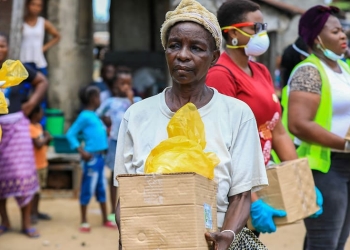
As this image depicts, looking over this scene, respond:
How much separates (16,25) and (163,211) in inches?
263

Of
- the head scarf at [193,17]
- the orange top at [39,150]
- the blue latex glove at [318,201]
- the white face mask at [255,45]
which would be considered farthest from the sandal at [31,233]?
the head scarf at [193,17]

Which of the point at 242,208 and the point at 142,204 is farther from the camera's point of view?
the point at 242,208

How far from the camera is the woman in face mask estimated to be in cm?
407

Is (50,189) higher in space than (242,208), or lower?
lower

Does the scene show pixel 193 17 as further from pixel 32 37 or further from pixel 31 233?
pixel 32 37

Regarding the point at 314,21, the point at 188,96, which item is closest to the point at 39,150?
the point at 314,21

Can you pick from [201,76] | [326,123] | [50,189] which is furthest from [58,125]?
[201,76]

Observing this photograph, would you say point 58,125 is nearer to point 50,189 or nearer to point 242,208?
point 50,189

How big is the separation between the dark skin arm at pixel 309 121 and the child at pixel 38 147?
3.76m

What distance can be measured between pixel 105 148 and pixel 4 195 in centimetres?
121

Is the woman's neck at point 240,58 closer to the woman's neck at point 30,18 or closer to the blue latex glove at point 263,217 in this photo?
the blue latex glove at point 263,217

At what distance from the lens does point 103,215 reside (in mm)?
7926

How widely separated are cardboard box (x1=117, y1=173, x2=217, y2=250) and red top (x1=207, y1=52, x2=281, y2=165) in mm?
1362

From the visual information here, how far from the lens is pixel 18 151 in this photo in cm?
707
